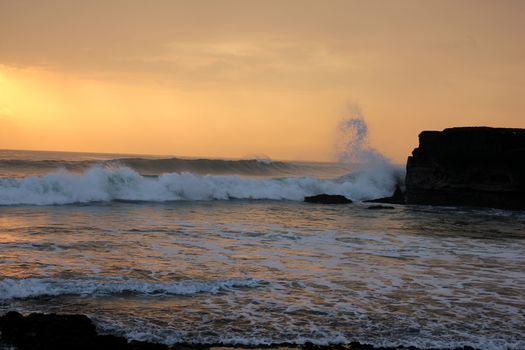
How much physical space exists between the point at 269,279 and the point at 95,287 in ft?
10.3

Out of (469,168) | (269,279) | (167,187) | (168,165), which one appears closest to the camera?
(269,279)

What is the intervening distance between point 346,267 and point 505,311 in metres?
3.67

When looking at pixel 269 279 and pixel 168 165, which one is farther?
pixel 168 165

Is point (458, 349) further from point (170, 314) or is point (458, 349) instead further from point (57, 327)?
point (57, 327)

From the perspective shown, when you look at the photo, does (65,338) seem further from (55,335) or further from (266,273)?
(266,273)

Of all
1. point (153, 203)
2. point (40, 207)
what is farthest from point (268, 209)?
point (40, 207)

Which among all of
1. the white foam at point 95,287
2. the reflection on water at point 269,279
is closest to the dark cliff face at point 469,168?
the reflection on water at point 269,279

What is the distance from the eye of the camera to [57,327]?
6453mm

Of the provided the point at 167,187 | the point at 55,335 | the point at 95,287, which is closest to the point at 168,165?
the point at 167,187

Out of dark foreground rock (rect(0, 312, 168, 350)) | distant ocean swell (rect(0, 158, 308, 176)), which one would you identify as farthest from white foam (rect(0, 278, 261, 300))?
distant ocean swell (rect(0, 158, 308, 176))

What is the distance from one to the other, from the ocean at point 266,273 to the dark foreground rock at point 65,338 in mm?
241

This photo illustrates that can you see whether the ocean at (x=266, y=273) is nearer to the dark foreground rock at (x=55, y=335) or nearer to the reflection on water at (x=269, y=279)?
the reflection on water at (x=269, y=279)

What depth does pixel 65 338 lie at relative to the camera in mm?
6180

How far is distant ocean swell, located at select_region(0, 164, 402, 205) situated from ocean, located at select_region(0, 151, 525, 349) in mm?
489
